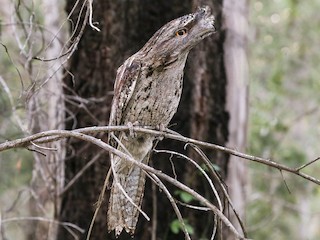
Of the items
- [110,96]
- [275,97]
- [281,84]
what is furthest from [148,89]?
[281,84]

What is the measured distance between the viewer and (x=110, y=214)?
2688 mm

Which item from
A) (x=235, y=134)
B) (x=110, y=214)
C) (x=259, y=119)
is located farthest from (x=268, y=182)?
(x=110, y=214)

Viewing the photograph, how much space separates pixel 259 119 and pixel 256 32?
3.00m

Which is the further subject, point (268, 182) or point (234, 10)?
point (268, 182)

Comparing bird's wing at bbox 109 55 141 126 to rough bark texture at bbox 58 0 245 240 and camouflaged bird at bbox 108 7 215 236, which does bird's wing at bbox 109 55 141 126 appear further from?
rough bark texture at bbox 58 0 245 240

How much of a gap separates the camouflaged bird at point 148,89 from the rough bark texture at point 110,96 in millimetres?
859

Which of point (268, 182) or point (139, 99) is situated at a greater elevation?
point (139, 99)

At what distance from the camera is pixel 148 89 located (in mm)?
2541

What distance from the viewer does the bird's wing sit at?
2.52 metres

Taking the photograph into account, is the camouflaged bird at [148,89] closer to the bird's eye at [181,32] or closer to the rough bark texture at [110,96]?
the bird's eye at [181,32]

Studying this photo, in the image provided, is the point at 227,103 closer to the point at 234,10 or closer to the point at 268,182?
the point at 234,10

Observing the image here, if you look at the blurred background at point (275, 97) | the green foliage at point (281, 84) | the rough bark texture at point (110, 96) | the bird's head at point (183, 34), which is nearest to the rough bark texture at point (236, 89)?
the rough bark texture at point (110, 96)

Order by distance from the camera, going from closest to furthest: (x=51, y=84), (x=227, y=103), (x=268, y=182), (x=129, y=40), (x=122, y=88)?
(x=122, y=88) → (x=129, y=40) → (x=227, y=103) → (x=51, y=84) → (x=268, y=182)

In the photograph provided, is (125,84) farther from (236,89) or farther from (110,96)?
(236,89)
